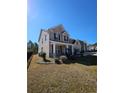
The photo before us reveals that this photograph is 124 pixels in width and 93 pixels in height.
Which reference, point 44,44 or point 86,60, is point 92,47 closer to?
point 86,60

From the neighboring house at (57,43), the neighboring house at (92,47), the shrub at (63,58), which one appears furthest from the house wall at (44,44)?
the neighboring house at (92,47)

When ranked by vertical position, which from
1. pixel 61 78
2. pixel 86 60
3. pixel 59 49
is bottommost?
pixel 61 78

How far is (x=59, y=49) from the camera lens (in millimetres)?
2010

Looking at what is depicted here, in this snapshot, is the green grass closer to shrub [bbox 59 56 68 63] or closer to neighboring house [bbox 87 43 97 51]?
shrub [bbox 59 56 68 63]

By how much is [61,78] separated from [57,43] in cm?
32

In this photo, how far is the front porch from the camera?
2.00 metres

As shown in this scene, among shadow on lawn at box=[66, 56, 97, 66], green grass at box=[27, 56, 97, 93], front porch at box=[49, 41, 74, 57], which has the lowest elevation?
green grass at box=[27, 56, 97, 93]

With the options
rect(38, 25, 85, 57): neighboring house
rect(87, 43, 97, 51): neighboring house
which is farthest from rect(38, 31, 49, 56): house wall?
rect(87, 43, 97, 51): neighboring house

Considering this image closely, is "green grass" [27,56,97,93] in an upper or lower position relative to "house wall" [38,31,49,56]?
lower

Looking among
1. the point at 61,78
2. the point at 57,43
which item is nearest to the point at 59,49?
the point at 57,43

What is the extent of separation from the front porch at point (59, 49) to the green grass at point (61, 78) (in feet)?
0.36
